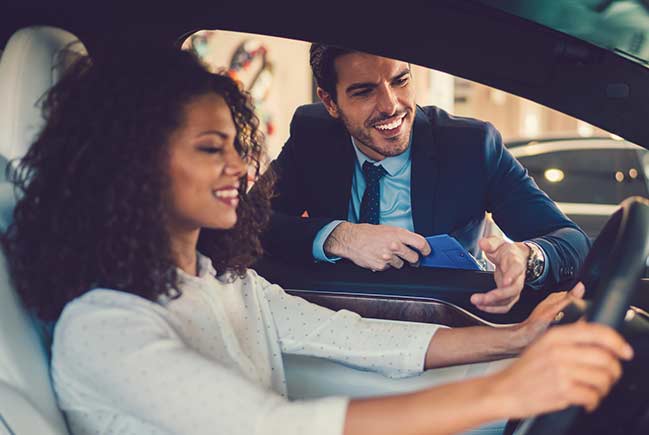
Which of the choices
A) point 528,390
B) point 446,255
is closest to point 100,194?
point 528,390

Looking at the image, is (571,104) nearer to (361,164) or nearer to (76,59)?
(361,164)

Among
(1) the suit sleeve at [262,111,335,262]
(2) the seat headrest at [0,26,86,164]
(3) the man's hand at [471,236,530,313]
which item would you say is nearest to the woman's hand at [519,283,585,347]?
(3) the man's hand at [471,236,530,313]

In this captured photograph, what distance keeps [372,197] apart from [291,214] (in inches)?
8.9

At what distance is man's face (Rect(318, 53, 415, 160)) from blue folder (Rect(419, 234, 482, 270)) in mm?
341

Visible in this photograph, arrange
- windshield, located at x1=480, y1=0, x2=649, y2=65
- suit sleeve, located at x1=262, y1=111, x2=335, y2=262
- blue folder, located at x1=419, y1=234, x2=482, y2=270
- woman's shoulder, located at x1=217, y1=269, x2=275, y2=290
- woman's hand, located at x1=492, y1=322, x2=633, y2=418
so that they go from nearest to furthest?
woman's hand, located at x1=492, y1=322, x2=633, y2=418 → windshield, located at x1=480, y1=0, x2=649, y2=65 → woman's shoulder, located at x1=217, y1=269, x2=275, y2=290 → blue folder, located at x1=419, y1=234, x2=482, y2=270 → suit sleeve, located at x1=262, y1=111, x2=335, y2=262

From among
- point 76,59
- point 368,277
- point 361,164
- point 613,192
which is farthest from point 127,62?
point 613,192

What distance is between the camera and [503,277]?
163cm

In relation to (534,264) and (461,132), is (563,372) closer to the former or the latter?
(534,264)

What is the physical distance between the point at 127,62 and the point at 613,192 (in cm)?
434

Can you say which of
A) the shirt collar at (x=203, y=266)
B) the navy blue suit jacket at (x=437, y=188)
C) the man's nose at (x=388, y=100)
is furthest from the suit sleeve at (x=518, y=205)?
the shirt collar at (x=203, y=266)

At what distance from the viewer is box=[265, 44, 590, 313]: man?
203cm

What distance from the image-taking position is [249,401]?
100 cm

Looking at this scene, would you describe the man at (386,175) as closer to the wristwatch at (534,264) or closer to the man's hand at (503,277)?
the wristwatch at (534,264)

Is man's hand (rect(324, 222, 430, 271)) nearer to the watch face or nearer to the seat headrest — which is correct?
the watch face
